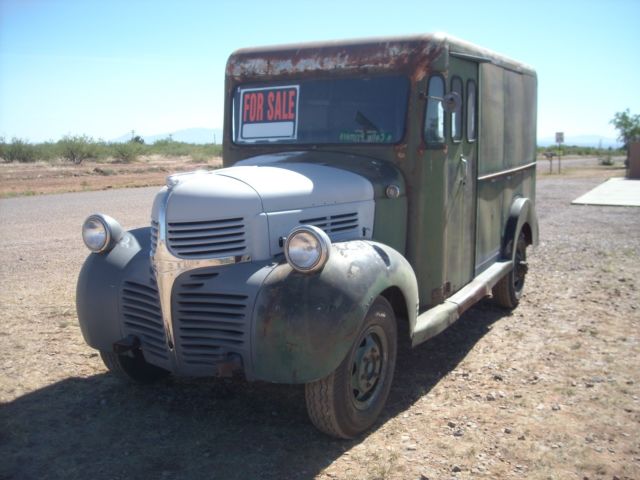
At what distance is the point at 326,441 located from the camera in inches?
153

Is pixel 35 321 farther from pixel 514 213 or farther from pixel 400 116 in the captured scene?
pixel 514 213

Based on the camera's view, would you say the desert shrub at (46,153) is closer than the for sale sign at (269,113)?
No

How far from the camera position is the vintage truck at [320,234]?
352cm

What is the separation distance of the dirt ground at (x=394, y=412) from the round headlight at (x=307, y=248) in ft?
3.68

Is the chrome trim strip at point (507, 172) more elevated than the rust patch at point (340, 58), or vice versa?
the rust patch at point (340, 58)

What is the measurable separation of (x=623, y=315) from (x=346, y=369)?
402cm

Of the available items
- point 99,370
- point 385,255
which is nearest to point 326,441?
point 385,255

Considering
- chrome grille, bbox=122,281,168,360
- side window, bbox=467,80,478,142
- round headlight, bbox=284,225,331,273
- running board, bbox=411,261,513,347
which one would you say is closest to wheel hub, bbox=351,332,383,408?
running board, bbox=411,261,513,347

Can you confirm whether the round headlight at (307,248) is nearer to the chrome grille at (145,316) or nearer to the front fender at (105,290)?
the chrome grille at (145,316)

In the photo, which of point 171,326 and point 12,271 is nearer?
point 171,326

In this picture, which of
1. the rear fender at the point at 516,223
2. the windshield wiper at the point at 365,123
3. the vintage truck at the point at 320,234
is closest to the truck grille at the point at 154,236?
the vintage truck at the point at 320,234

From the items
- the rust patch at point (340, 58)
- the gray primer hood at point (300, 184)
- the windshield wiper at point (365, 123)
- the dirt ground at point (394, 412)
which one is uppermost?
the rust patch at point (340, 58)

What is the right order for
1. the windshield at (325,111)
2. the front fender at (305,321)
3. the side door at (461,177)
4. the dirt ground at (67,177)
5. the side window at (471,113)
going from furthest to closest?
the dirt ground at (67,177) < the side window at (471,113) < the side door at (461,177) < the windshield at (325,111) < the front fender at (305,321)

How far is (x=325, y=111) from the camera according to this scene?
4.86m
